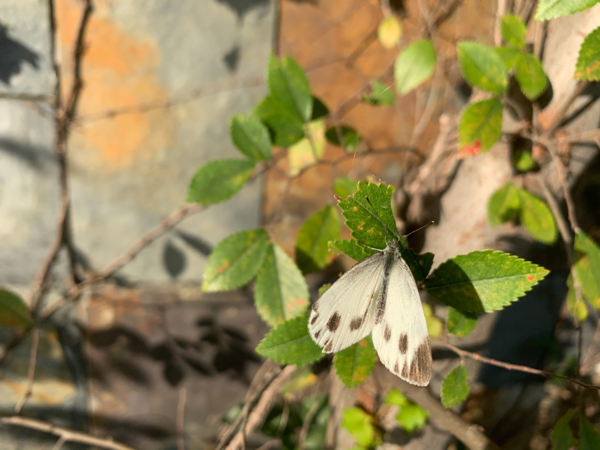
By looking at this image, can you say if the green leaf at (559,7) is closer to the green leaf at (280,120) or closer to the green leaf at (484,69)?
the green leaf at (484,69)

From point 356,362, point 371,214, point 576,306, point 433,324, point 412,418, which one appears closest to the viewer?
point 371,214

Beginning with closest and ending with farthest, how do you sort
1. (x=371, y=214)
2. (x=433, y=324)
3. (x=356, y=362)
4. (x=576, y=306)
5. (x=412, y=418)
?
1. (x=371, y=214)
2. (x=356, y=362)
3. (x=576, y=306)
4. (x=433, y=324)
5. (x=412, y=418)

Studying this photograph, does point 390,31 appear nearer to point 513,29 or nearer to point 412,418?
point 513,29

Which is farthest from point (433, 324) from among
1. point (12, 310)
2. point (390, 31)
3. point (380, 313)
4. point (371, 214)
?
point (12, 310)

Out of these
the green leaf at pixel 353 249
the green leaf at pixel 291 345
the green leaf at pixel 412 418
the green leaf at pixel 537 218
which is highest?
the green leaf at pixel 353 249

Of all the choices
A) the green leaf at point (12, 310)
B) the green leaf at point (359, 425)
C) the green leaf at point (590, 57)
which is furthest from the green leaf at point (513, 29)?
the green leaf at point (12, 310)

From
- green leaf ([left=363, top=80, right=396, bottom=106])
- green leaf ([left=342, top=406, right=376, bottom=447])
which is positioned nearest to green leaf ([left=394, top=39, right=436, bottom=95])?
green leaf ([left=363, top=80, right=396, bottom=106])

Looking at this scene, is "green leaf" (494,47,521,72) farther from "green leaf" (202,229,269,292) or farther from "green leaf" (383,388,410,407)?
"green leaf" (383,388,410,407)
